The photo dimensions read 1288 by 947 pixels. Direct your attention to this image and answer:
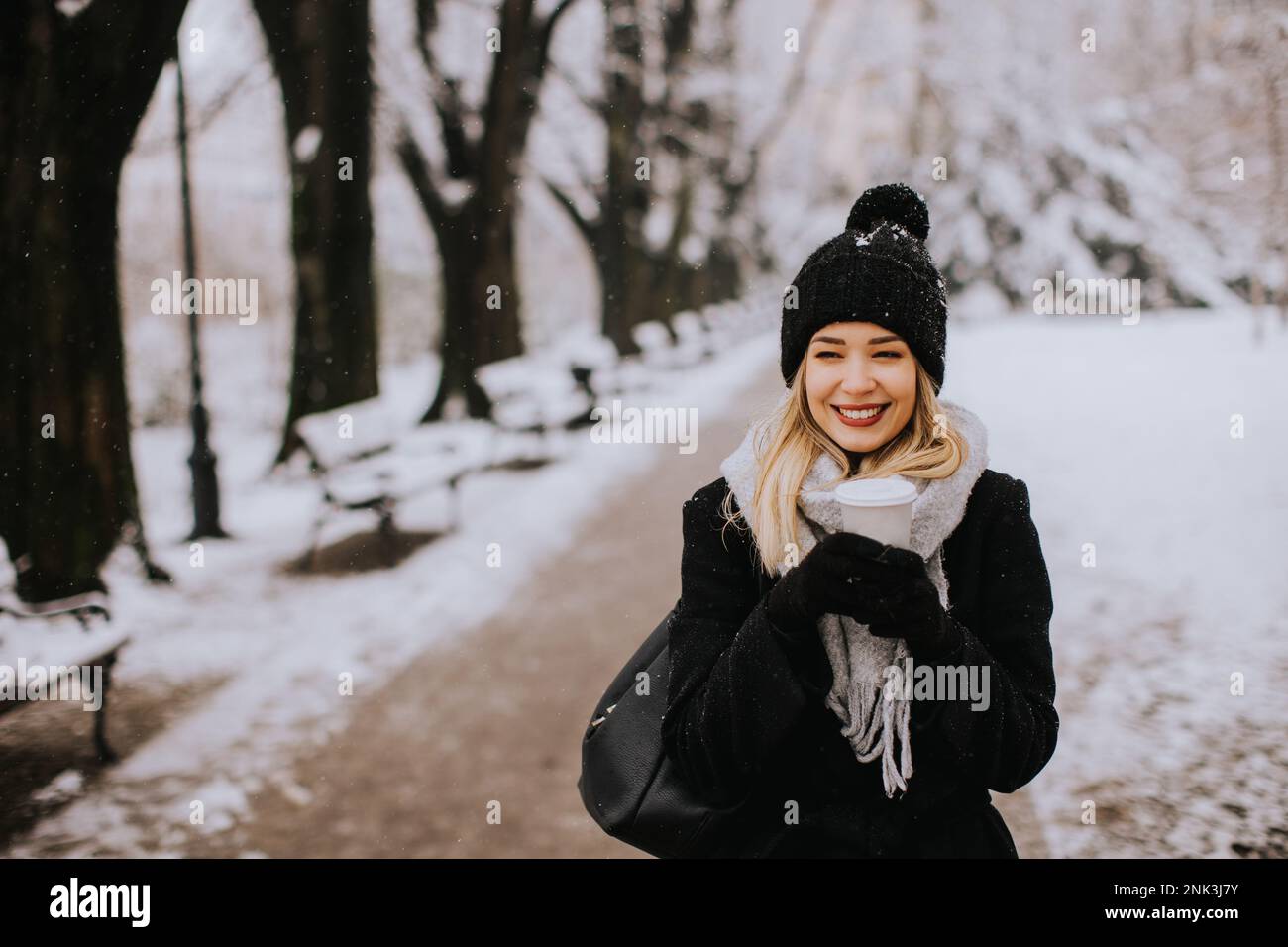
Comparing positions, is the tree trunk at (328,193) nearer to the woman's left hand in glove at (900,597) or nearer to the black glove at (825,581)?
the black glove at (825,581)

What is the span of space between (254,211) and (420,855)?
20626mm

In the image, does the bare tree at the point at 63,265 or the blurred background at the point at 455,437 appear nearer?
the blurred background at the point at 455,437

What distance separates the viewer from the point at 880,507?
1.57 meters

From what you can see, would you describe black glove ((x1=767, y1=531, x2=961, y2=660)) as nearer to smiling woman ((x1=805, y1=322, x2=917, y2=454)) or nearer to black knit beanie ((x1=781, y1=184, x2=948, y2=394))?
smiling woman ((x1=805, y1=322, x2=917, y2=454))

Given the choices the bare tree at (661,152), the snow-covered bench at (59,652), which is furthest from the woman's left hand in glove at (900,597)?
the bare tree at (661,152)

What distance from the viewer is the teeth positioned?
6.22ft

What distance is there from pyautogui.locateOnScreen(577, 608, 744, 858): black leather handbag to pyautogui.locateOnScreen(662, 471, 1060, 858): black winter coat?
0.03 metres

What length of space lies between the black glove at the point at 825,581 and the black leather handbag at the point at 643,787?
0.35 meters

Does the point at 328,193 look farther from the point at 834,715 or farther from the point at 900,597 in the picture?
the point at 900,597

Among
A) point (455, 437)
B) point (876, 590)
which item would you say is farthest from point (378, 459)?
point (876, 590)

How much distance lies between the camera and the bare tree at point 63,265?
5695 millimetres

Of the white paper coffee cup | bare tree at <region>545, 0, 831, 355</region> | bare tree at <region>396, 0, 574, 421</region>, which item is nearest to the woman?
the white paper coffee cup

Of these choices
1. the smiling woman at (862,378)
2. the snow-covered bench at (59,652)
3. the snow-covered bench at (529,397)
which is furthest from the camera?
the snow-covered bench at (529,397)

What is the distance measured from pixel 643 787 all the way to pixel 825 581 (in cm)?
53
